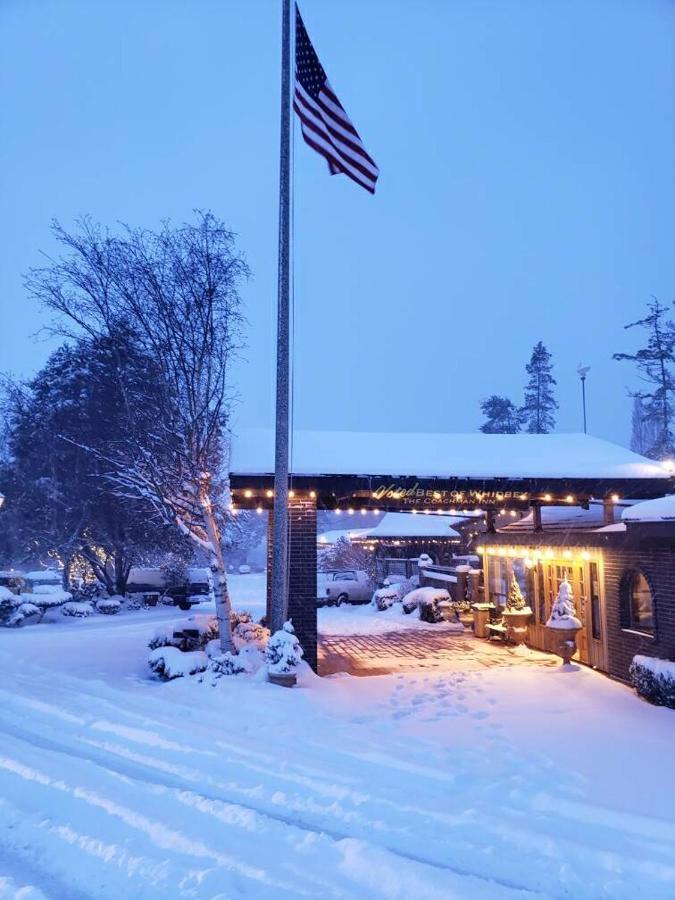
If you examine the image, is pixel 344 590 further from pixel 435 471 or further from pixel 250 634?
pixel 435 471

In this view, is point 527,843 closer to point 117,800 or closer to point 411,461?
point 117,800

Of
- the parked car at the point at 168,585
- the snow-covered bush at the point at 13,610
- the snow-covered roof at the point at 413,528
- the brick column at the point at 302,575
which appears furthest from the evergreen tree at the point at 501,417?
the brick column at the point at 302,575

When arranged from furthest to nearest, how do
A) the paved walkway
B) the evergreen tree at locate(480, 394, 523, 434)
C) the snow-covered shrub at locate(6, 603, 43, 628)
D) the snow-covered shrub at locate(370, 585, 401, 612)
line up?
1. the evergreen tree at locate(480, 394, 523, 434)
2. the snow-covered shrub at locate(370, 585, 401, 612)
3. the snow-covered shrub at locate(6, 603, 43, 628)
4. the paved walkway

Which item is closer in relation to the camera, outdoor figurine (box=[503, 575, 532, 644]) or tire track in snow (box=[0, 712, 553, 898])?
tire track in snow (box=[0, 712, 553, 898])

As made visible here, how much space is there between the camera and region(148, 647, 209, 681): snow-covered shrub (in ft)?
33.9

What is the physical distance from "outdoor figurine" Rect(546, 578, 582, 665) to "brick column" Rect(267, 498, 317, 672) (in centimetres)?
498

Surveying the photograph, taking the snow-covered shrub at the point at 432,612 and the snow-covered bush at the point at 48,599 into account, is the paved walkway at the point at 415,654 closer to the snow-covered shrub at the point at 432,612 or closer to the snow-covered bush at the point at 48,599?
the snow-covered shrub at the point at 432,612

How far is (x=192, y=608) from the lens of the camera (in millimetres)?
27625

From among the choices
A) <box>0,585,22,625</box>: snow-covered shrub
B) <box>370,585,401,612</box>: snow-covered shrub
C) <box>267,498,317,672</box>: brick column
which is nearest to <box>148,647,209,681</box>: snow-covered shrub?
<box>267,498,317,672</box>: brick column

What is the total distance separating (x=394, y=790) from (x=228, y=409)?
9.58 metres

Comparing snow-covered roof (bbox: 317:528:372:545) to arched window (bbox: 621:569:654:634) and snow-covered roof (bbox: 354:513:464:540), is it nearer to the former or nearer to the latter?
snow-covered roof (bbox: 354:513:464:540)

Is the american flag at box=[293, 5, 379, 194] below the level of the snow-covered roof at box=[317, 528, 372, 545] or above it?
above

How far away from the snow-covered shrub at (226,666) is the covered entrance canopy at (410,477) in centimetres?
155

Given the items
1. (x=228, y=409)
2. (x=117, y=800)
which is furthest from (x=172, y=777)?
(x=228, y=409)
